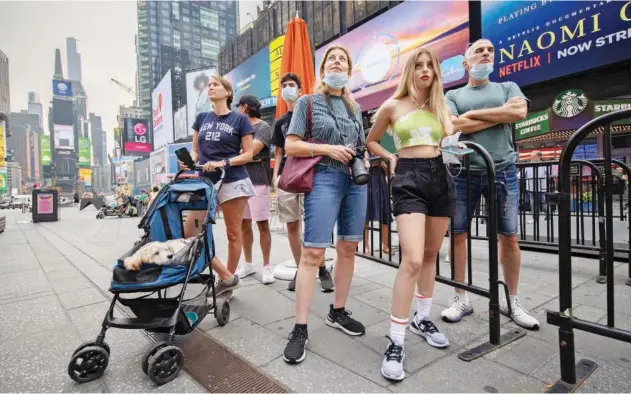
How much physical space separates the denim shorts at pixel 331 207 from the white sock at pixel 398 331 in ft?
1.91

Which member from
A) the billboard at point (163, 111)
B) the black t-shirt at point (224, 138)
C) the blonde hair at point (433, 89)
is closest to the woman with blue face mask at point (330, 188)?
the blonde hair at point (433, 89)

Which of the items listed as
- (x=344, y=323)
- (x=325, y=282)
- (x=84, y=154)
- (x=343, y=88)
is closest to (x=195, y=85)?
(x=325, y=282)

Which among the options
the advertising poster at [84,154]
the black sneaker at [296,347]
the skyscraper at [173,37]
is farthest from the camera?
the advertising poster at [84,154]

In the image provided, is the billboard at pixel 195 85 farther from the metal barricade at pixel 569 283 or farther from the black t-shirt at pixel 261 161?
the metal barricade at pixel 569 283

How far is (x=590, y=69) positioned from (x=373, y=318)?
882cm

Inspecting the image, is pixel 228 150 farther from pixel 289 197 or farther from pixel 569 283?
pixel 569 283

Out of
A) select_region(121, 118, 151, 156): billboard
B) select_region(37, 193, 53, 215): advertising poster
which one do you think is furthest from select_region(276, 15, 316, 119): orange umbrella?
select_region(121, 118, 151, 156): billboard

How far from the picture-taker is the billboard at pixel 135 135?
62.3 metres

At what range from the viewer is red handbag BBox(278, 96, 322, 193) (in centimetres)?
223

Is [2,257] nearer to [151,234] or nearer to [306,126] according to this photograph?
[151,234]

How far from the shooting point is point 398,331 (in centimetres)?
202

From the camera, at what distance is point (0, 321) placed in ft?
9.07

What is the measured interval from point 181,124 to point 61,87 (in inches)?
5477

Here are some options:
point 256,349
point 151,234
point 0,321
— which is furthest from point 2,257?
point 256,349
